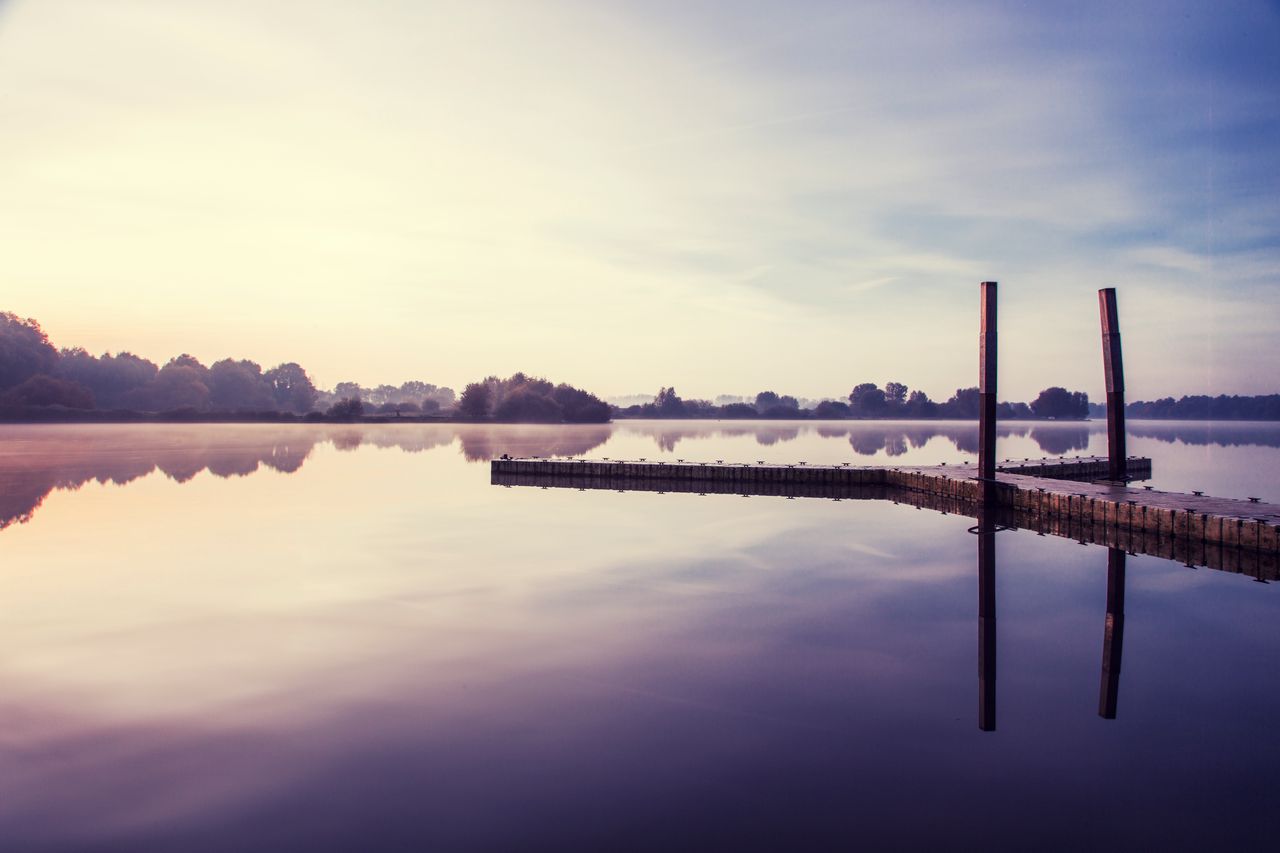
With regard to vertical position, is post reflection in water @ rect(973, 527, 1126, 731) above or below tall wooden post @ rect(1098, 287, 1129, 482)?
below

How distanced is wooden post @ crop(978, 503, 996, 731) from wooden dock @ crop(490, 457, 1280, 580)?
7.07ft

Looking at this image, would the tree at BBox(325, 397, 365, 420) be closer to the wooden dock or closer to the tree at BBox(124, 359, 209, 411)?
the tree at BBox(124, 359, 209, 411)

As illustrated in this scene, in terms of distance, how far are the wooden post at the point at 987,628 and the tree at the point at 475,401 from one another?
107597 mm

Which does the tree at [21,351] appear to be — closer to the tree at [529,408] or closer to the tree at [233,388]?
the tree at [233,388]

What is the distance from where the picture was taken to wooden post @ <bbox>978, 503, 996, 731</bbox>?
24.9 feet

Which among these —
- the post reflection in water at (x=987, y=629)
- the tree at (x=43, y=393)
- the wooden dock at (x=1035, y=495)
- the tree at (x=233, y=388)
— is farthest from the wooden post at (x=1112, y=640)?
the tree at (x=233, y=388)

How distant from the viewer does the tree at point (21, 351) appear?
9419 centimetres

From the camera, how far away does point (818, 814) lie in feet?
18.3

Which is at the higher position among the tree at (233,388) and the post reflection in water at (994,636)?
the tree at (233,388)

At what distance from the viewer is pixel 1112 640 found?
33.6ft

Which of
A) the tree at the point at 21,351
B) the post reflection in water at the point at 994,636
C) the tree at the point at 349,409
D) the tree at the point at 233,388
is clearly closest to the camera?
the post reflection in water at the point at 994,636

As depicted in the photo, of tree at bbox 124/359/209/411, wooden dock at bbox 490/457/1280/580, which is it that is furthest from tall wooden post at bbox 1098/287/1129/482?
tree at bbox 124/359/209/411

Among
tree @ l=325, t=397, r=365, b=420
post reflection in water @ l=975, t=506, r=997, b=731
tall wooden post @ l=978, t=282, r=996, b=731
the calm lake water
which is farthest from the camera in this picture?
tree @ l=325, t=397, r=365, b=420


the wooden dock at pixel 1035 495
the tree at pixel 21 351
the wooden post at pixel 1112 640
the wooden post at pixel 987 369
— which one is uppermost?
the tree at pixel 21 351
